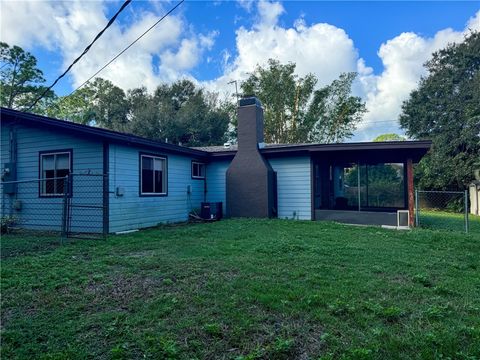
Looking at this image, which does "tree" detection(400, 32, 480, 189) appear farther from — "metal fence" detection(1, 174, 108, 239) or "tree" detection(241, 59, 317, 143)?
"metal fence" detection(1, 174, 108, 239)

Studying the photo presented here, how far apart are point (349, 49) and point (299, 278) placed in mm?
11892

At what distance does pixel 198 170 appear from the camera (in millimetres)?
12273

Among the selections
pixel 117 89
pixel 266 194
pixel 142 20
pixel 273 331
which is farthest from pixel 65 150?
pixel 117 89

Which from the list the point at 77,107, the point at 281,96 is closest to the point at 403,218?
the point at 281,96

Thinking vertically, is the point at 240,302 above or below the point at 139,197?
below

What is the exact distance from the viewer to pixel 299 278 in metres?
4.09

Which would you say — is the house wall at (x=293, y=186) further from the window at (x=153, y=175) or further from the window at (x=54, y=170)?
the window at (x=54, y=170)

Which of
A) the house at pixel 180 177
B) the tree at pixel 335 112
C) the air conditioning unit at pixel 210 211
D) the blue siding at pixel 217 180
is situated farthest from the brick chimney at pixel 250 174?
the tree at pixel 335 112

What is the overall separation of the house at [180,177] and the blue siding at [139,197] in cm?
3

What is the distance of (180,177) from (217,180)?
1789mm

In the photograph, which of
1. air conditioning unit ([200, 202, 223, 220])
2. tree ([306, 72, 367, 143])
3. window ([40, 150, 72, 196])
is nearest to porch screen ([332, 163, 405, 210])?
air conditioning unit ([200, 202, 223, 220])

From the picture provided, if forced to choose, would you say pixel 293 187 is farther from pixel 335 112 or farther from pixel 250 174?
pixel 335 112

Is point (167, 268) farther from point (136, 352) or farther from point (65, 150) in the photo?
point (65, 150)

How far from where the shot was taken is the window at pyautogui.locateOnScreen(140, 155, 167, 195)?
947 centimetres
